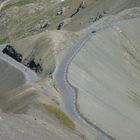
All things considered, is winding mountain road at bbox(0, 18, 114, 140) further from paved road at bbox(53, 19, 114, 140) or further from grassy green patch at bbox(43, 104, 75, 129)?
grassy green patch at bbox(43, 104, 75, 129)

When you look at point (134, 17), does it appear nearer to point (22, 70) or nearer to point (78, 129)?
point (22, 70)

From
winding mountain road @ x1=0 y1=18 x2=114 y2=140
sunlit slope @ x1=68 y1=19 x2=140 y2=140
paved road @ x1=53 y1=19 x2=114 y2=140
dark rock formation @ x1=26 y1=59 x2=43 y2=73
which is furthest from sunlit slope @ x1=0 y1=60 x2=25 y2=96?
sunlit slope @ x1=68 y1=19 x2=140 y2=140

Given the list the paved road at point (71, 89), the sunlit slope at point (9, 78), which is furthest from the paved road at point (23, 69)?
the paved road at point (71, 89)

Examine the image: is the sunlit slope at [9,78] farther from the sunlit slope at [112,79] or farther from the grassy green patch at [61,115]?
the grassy green patch at [61,115]

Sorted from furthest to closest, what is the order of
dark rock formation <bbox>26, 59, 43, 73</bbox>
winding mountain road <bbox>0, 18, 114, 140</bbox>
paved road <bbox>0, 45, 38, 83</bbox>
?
dark rock formation <bbox>26, 59, 43, 73</bbox>, paved road <bbox>0, 45, 38, 83</bbox>, winding mountain road <bbox>0, 18, 114, 140</bbox>

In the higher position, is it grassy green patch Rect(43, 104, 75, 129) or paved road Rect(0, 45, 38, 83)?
grassy green patch Rect(43, 104, 75, 129)

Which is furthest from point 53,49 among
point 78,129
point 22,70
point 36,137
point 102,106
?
point 36,137
